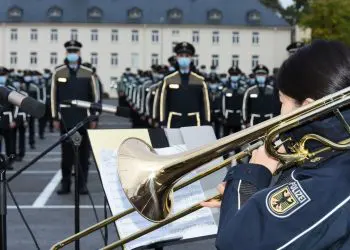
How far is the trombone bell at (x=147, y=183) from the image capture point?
287 centimetres

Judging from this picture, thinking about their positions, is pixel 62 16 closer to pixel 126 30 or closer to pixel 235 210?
pixel 126 30

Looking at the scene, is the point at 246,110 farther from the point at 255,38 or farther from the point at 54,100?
the point at 255,38

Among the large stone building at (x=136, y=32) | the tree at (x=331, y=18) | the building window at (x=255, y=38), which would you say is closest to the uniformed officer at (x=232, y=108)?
the tree at (x=331, y=18)

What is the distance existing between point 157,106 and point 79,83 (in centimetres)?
123

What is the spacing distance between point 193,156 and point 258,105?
11.1 meters

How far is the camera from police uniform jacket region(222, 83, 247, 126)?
16281 millimetres

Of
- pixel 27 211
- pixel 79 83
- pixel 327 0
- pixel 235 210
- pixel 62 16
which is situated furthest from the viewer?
pixel 62 16

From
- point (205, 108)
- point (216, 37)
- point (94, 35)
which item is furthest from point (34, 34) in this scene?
point (205, 108)

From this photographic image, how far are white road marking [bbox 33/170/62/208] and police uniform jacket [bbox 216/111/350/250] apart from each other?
7365 mm

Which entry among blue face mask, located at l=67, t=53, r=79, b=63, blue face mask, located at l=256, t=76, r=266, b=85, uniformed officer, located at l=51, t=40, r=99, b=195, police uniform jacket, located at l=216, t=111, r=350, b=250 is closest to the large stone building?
blue face mask, located at l=256, t=76, r=266, b=85

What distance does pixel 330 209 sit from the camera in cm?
222

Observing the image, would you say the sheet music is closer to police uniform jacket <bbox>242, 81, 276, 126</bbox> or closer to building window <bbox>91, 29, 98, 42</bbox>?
police uniform jacket <bbox>242, 81, 276, 126</bbox>

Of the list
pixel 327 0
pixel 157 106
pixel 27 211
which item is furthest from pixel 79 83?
pixel 327 0

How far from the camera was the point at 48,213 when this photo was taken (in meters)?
8.94
